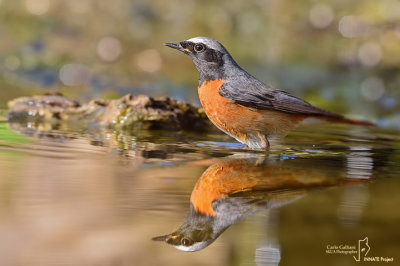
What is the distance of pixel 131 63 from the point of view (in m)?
13.0

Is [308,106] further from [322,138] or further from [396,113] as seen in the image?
[396,113]

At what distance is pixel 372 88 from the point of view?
11.2 meters

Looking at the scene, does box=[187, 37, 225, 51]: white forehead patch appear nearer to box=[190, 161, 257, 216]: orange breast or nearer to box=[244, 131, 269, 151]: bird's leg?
box=[244, 131, 269, 151]: bird's leg

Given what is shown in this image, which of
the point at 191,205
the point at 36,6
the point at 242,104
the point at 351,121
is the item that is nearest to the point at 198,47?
the point at 242,104

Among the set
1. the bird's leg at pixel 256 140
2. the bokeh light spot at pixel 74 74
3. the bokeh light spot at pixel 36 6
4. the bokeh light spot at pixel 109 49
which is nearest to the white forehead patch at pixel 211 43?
the bird's leg at pixel 256 140

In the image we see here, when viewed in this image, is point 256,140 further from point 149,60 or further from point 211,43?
point 149,60

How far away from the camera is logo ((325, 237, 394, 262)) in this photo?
7.34 feet

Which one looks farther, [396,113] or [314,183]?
[396,113]

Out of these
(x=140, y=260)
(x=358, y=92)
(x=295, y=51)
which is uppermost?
(x=295, y=51)

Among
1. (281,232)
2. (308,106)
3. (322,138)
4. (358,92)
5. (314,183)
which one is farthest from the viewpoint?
(358,92)

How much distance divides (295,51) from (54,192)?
10041mm

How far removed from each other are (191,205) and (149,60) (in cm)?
1021

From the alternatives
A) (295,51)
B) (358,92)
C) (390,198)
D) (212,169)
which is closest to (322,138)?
(212,169)

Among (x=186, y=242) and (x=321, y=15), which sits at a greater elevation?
(x=321, y=15)
